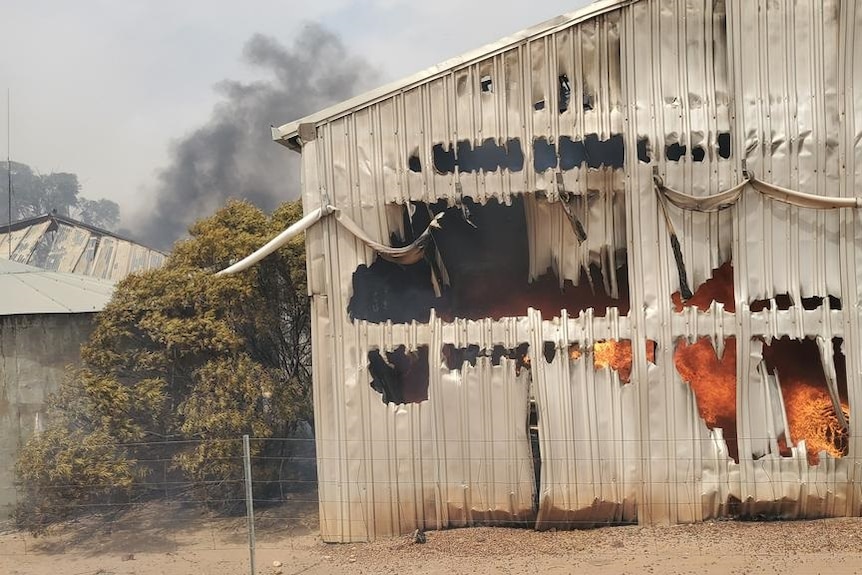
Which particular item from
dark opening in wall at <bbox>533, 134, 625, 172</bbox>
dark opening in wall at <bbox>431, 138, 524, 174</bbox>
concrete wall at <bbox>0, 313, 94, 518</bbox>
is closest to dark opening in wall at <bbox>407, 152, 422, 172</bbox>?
dark opening in wall at <bbox>431, 138, 524, 174</bbox>

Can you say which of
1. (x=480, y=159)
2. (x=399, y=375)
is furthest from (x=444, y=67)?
(x=399, y=375)

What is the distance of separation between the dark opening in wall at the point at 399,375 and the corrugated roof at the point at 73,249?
2047cm

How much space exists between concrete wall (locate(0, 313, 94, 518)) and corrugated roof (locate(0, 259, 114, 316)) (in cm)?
30

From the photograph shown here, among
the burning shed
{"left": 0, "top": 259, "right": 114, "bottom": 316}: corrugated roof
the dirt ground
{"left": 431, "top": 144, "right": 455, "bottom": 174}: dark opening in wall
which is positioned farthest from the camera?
{"left": 0, "top": 259, "right": 114, "bottom": 316}: corrugated roof

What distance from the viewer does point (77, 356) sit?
1389cm

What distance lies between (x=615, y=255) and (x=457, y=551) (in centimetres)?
479

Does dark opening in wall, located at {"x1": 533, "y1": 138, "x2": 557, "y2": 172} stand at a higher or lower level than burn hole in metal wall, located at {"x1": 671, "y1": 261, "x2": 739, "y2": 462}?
higher

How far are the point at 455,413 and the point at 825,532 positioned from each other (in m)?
5.14

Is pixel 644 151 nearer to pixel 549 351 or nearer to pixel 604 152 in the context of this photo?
pixel 604 152

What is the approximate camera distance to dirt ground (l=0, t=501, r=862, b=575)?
9.88m

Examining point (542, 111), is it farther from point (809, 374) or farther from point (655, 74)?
point (809, 374)

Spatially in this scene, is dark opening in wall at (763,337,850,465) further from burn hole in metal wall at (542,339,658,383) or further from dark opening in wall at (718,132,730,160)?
dark opening in wall at (718,132,730,160)

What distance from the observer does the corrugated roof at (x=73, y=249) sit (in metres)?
31.5

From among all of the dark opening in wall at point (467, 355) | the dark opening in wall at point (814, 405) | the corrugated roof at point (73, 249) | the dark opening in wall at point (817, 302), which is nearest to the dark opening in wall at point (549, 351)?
the dark opening in wall at point (467, 355)
